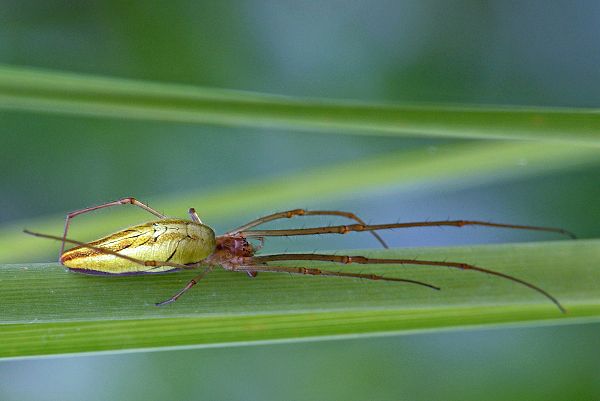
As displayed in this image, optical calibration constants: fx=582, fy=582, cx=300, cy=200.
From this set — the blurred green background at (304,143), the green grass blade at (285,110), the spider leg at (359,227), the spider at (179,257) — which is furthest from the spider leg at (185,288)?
the blurred green background at (304,143)

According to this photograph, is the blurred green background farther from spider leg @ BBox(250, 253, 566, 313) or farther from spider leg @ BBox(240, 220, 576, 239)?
spider leg @ BBox(250, 253, 566, 313)

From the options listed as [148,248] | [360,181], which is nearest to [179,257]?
[148,248]

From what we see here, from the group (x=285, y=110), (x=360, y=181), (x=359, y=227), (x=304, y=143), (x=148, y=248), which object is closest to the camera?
(x=285, y=110)

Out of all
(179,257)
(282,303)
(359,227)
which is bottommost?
(282,303)

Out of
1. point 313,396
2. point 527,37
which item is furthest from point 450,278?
point 527,37

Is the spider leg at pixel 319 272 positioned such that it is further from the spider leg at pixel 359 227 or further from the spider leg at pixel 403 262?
the spider leg at pixel 359 227

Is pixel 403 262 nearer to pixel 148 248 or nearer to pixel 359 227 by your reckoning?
pixel 359 227

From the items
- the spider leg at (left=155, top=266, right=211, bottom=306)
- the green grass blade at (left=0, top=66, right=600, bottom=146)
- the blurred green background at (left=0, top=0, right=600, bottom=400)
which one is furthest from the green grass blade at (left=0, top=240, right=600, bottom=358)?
the blurred green background at (left=0, top=0, right=600, bottom=400)
